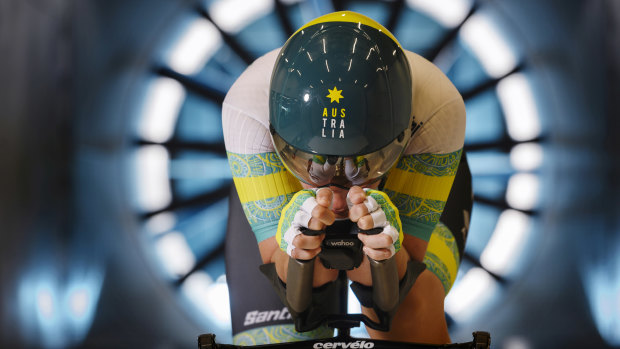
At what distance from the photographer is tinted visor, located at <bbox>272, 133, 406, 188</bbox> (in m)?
1.16

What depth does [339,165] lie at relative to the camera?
1160 mm

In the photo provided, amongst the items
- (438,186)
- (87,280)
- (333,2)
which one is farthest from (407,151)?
(87,280)

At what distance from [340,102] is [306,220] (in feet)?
0.71

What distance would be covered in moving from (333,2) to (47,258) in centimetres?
167

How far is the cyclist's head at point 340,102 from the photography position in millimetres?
1110

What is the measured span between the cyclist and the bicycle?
0.03 meters

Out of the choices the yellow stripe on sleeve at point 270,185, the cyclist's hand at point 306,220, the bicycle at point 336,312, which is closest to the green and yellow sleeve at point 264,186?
the yellow stripe on sleeve at point 270,185

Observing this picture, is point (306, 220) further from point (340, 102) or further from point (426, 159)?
point (426, 159)

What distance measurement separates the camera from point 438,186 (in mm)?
1489

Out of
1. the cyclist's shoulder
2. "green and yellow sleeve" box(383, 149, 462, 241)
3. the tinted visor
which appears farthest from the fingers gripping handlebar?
the cyclist's shoulder

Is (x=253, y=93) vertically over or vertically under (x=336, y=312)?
over

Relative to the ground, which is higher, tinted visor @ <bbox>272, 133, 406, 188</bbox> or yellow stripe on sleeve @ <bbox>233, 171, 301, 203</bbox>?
yellow stripe on sleeve @ <bbox>233, 171, 301, 203</bbox>


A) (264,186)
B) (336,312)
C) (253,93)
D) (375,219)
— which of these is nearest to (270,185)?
(264,186)

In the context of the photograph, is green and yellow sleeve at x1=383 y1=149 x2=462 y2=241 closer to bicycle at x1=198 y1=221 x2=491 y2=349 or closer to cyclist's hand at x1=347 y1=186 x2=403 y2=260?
bicycle at x1=198 y1=221 x2=491 y2=349
